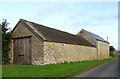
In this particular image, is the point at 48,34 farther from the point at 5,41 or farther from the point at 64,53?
the point at 5,41

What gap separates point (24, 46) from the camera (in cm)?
2045

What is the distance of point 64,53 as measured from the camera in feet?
73.4

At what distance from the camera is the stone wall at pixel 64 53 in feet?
62.5

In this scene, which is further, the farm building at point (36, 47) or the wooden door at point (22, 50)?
the wooden door at point (22, 50)

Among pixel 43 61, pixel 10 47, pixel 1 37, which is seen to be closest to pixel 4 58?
pixel 10 47

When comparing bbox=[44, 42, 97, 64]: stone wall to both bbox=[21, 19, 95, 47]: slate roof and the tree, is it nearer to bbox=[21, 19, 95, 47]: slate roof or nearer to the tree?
bbox=[21, 19, 95, 47]: slate roof

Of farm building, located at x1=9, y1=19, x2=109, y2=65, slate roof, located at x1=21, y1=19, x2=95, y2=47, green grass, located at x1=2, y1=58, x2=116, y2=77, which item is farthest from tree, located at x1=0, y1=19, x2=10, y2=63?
green grass, located at x1=2, y1=58, x2=116, y2=77

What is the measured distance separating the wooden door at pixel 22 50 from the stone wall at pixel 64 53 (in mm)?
2887

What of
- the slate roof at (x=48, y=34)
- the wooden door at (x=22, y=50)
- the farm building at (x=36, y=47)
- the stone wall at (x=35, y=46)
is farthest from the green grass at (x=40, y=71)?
the slate roof at (x=48, y=34)

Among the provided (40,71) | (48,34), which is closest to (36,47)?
(48,34)

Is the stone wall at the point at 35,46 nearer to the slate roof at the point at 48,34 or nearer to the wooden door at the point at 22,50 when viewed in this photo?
the wooden door at the point at 22,50

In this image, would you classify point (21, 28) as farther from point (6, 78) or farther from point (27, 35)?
point (6, 78)

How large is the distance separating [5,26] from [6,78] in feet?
44.0

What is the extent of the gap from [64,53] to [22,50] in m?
6.62
